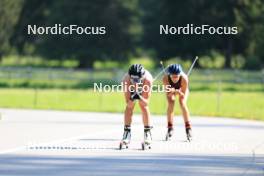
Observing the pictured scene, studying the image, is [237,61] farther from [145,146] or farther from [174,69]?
[145,146]

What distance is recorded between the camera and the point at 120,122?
26828 millimetres

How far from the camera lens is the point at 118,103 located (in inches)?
1558

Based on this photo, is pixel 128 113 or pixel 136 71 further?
pixel 128 113

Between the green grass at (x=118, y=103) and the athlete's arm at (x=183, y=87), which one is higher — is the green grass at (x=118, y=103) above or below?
above

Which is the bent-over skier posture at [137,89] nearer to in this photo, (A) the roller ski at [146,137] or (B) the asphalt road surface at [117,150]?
(A) the roller ski at [146,137]

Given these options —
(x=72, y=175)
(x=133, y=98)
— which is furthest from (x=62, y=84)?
(x=72, y=175)

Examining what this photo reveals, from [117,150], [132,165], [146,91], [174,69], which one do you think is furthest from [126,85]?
[132,165]

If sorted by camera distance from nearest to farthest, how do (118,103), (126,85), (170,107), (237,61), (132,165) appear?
(132,165)
(126,85)
(170,107)
(118,103)
(237,61)

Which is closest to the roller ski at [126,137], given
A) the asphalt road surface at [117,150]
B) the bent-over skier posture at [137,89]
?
the bent-over skier posture at [137,89]

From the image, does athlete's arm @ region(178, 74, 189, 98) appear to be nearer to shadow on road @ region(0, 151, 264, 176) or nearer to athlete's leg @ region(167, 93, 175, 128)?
athlete's leg @ region(167, 93, 175, 128)

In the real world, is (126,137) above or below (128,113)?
below

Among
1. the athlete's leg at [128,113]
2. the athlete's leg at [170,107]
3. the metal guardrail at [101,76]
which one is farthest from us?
the metal guardrail at [101,76]

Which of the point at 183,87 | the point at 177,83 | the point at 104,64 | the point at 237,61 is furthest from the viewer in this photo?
the point at 104,64

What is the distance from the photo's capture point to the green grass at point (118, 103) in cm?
3397
